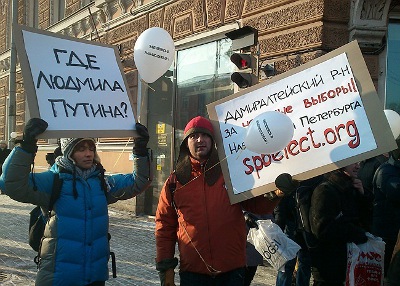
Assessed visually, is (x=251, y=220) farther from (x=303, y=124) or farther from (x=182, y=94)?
(x=182, y=94)

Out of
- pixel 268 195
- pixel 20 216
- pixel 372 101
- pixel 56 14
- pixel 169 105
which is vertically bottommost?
pixel 20 216

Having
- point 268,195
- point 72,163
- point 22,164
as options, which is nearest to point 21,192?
point 22,164

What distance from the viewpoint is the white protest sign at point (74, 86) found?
2.52 m

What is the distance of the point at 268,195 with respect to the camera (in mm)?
2525

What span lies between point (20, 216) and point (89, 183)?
23.1ft

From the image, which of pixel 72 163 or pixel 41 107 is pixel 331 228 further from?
pixel 41 107

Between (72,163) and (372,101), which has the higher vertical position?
(372,101)

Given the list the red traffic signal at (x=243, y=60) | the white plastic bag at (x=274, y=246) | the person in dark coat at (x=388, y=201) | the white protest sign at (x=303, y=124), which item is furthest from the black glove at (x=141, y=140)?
the red traffic signal at (x=243, y=60)

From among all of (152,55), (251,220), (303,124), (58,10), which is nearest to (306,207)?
(251,220)

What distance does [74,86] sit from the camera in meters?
2.70

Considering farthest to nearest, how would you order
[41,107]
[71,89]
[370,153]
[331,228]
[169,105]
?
1. [169,105]
2. [331,228]
3. [71,89]
4. [41,107]
5. [370,153]

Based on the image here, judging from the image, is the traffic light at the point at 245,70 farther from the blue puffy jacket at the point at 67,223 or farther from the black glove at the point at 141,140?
the blue puffy jacket at the point at 67,223

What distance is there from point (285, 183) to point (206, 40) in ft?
18.8

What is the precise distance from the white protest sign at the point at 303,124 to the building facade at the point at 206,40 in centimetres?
96
